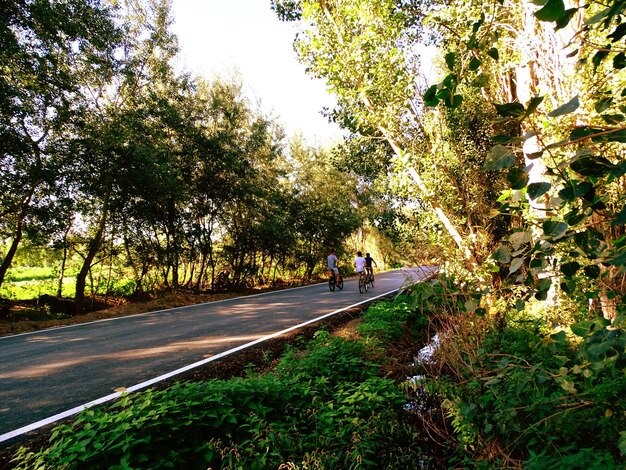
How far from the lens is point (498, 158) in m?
1.04

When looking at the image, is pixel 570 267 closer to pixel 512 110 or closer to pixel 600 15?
pixel 512 110

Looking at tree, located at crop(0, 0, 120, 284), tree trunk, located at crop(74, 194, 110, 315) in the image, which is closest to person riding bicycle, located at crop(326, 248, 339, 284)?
tree trunk, located at crop(74, 194, 110, 315)

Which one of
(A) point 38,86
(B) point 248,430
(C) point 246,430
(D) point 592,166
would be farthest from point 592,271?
(A) point 38,86

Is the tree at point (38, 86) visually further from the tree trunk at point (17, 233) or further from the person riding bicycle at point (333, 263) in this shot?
the person riding bicycle at point (333, 263)

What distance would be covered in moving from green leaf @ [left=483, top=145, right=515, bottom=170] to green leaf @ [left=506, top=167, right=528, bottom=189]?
0.31 feet

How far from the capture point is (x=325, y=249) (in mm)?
28828

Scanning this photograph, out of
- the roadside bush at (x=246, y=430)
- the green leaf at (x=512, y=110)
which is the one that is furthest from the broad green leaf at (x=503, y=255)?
the roadside bush at (x=246, y=430)

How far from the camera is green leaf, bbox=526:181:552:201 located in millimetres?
1006

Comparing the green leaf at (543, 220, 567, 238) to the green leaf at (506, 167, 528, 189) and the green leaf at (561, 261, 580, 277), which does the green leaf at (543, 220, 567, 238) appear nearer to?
the green leaf at (506, 167, 528, 189)

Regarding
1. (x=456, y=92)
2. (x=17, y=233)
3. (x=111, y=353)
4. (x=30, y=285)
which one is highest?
(x=456, y=92)

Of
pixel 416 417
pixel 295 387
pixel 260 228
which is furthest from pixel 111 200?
pixel 416 417

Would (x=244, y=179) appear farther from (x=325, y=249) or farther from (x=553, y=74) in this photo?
(x=553, y=74)

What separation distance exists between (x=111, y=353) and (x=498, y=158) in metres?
7.24

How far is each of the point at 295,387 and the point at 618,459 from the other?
3.00 meters
